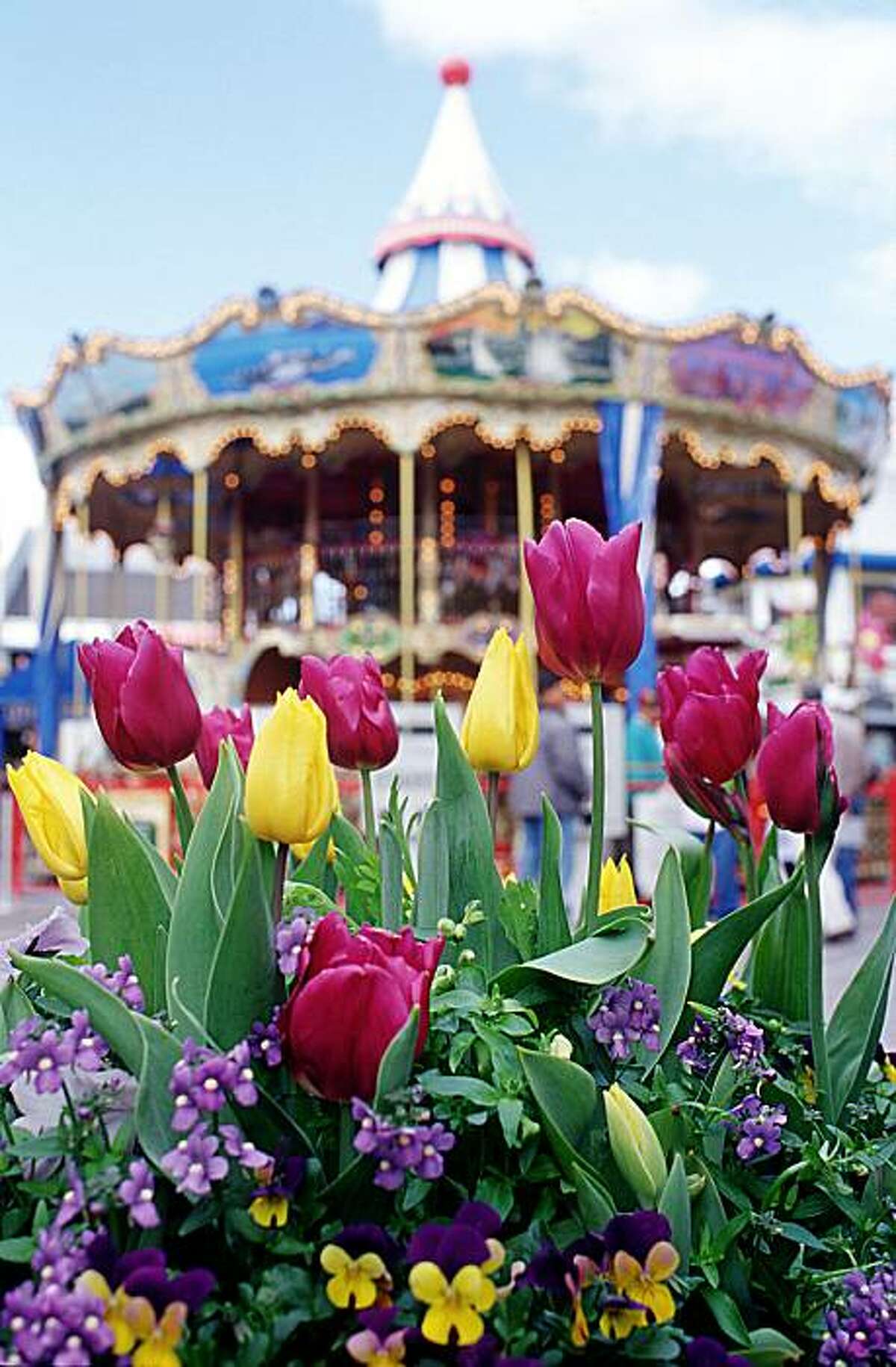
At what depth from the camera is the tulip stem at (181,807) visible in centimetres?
132

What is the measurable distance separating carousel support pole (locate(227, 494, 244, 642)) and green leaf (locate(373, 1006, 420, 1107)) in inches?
621

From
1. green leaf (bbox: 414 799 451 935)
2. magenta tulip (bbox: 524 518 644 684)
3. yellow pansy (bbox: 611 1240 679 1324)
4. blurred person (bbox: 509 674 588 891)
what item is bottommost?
blurred person (bbox: 509 674 588 891)

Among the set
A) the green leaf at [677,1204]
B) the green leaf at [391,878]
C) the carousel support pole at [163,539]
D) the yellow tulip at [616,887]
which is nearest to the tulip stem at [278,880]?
the green leaf at [391,878]

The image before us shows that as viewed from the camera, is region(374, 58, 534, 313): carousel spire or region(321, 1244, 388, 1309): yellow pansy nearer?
region(321, 1244, 388, 1309): yellow pansy

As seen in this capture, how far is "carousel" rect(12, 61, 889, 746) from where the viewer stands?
13578 mm

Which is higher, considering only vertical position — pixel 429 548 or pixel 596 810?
pixel 429 548

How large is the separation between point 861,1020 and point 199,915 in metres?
0.66

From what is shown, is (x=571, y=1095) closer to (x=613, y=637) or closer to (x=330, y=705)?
(x=613, y=637)

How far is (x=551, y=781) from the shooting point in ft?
24.2

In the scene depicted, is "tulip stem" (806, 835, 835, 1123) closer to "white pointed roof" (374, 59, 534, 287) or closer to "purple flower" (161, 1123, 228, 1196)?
"purple flower" (161, 1123, 228, 1196)

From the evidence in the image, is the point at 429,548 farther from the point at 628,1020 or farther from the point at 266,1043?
the point at 266,1043

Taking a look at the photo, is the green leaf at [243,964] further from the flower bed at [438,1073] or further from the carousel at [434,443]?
the carousel at [434,443]

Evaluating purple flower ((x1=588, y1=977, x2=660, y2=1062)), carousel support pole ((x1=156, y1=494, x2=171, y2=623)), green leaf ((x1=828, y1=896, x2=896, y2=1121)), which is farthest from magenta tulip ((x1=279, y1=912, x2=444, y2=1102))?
carousel support pole ((x1=156, y1=494, x2=171, y2=623))

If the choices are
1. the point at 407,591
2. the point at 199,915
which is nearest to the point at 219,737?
the point at 199,915
